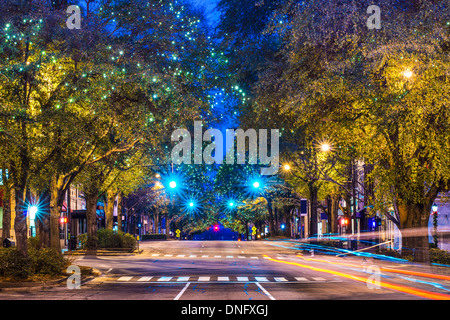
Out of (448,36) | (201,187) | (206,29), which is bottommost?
(201,187)

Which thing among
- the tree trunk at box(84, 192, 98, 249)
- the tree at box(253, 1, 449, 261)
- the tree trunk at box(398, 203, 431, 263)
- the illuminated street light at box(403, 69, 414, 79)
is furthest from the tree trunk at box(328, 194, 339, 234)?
the illuminated street light at box(403, 69, 414, 79)

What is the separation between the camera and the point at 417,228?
30.7 m

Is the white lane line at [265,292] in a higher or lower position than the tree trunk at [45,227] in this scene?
lower

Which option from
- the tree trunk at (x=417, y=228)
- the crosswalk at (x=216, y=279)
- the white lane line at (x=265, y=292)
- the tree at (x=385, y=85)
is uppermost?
the tree at (x=385, y=85)

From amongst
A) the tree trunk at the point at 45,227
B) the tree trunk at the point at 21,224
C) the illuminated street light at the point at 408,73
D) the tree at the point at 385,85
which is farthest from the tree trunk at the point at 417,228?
the tree trunk at the point at 21,224

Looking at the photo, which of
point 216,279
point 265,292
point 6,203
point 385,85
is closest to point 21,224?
point 6,203

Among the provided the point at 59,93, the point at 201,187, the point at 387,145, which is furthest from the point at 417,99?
the point at 201,187

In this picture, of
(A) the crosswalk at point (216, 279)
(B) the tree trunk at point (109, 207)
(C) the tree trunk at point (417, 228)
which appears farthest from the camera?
(B) the tree trunk at point (109, 207)

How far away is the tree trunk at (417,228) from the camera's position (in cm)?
3088

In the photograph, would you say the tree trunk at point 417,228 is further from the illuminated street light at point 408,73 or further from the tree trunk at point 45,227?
the tree trunk at point 45,227

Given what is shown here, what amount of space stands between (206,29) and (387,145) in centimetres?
1072

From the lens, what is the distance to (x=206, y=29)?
28156 mm

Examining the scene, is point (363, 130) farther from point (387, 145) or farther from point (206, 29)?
point (206, 29)
